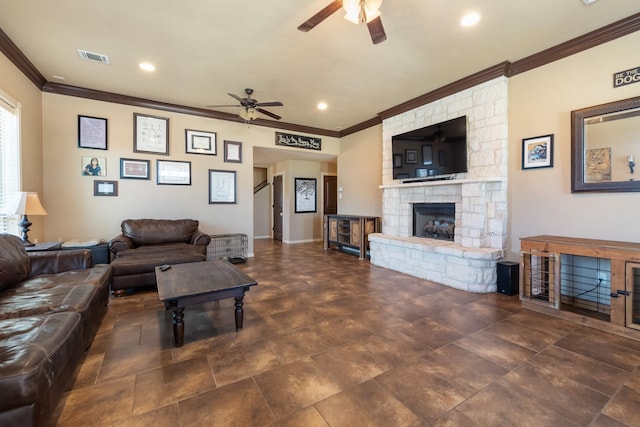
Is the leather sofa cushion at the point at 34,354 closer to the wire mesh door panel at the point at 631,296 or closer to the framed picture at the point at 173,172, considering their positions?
the framed picture at the point at 173,172

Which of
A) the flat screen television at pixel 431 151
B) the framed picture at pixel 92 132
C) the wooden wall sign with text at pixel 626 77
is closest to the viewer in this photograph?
the wooden wall sign with text at pixel 626 77

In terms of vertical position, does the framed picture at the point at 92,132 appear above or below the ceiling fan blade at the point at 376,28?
below

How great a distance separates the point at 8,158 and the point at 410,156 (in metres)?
5.57

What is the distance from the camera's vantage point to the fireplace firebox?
4539mm

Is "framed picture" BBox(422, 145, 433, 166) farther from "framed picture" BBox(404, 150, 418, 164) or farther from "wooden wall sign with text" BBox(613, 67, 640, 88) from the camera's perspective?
"wooden wall sign with text" BBox(613, 67, 640, 88)

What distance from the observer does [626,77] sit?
111 inches

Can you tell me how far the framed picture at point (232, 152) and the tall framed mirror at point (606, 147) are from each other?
5.27m

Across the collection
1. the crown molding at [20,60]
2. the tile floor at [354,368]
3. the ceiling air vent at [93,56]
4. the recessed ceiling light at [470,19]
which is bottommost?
the tile floor at [354,368]

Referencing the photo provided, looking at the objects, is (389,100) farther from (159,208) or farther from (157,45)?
(159,208)

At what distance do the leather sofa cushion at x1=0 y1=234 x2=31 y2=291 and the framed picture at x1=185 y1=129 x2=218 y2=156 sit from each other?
3.09m

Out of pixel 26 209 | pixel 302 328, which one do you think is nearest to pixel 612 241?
pixel 302 328

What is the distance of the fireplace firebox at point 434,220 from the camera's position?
4539mm

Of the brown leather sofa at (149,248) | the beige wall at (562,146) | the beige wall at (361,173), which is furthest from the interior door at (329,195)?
the beige wall at (562,146)

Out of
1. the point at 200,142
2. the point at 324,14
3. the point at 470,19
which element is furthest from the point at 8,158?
the point at 470,19
